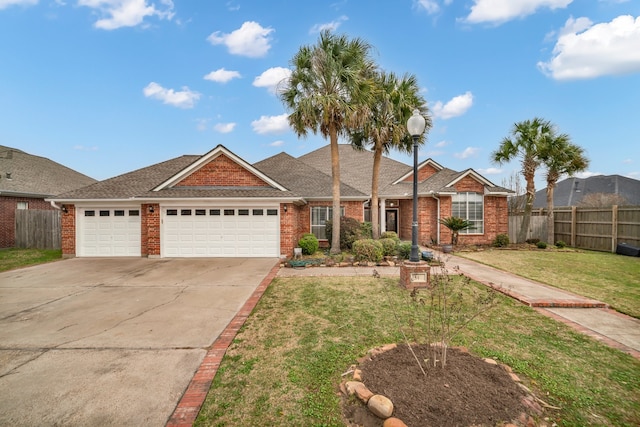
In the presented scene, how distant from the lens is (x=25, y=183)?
16438 mm

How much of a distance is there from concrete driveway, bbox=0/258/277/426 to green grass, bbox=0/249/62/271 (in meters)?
2.55

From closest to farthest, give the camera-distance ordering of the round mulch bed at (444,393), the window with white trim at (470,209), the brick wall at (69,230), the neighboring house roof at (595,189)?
the round mulch bed at (444,393) < the brick wall at (69,230) < the window with white trim at (470,209) < the neighboring house roof at (595,189)

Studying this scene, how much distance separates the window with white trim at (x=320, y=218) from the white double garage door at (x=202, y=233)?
312 cm

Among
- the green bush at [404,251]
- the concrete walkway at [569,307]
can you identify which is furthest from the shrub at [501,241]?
the green bush at [404,251]

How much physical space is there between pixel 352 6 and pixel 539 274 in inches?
454

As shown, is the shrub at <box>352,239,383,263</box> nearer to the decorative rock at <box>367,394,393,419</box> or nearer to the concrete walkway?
the concrete walkway

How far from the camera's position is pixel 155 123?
16.4m

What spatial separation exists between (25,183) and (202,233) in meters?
13.3

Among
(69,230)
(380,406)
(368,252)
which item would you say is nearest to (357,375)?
(380,406)

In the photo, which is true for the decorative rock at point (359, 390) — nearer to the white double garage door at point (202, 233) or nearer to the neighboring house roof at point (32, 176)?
the white double garage door at point (202, 233)

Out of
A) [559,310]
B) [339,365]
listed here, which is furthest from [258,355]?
[559,310]

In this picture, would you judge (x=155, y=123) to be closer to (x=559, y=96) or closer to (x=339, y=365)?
(x=339, y=365)

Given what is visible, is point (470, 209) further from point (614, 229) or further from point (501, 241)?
point (614, 229)

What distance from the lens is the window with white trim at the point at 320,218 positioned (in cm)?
1487
